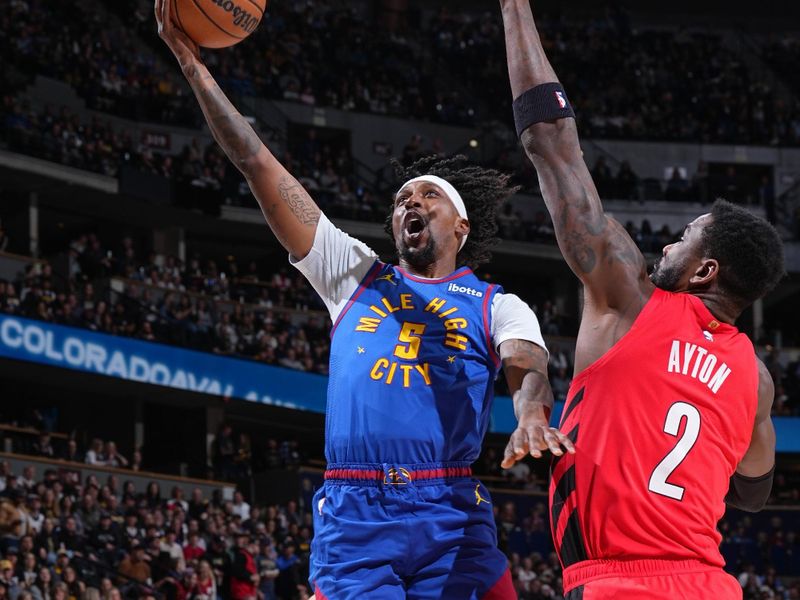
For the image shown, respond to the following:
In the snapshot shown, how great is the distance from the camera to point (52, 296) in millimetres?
21828

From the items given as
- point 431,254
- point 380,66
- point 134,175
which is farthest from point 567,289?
point 431,254

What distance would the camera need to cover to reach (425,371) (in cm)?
441

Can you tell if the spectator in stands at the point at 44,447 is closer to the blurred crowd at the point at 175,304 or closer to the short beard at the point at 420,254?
the blurred crowd at the point at 175,304

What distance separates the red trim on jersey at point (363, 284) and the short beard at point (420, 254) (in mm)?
109

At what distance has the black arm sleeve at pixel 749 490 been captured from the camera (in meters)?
4.18

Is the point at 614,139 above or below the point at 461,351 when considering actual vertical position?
above

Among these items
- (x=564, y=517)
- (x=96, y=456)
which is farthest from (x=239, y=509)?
(x=564, y=517)

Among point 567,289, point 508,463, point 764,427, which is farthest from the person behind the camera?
point 567,289

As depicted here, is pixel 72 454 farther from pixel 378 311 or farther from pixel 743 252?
pixel 743 252

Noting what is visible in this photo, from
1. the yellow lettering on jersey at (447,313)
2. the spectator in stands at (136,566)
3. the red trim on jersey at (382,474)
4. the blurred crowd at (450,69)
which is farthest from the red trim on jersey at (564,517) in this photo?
the blurred crowd at (450,69)

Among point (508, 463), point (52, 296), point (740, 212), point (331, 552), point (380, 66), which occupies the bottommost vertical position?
point (331, 552)

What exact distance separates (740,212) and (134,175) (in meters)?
23.4

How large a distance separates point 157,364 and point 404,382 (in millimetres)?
19418

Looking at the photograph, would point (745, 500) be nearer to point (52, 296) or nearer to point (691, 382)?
point (691, 382)
